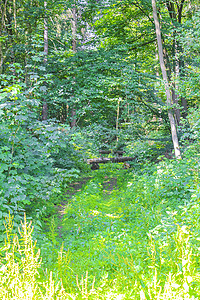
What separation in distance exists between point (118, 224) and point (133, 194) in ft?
5.63

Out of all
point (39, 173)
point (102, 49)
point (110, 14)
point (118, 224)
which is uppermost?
point (110, 14)

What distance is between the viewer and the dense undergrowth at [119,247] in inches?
75.7

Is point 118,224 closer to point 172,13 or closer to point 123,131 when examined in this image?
point 123,131

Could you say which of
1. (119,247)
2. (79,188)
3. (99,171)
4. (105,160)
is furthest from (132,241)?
(105,160)

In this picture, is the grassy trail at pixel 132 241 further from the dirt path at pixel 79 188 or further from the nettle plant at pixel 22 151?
the nettle plant at pixel 22 151

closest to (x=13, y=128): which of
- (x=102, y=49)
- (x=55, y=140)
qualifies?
(x=55, y=140)

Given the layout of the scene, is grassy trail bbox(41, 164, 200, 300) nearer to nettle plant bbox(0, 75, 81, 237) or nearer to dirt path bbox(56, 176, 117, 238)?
dirt path bbox(56, 176, 117, 238)

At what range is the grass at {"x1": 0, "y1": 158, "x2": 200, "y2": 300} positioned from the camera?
1920 millimetres

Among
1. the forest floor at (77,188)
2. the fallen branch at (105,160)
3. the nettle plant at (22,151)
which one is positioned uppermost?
the nettle plant at (22,151)

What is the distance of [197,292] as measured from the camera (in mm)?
2039

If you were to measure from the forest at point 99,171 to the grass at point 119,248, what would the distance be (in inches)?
0.8

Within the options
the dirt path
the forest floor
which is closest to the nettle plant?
the forest floor

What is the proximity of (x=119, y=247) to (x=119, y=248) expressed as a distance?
10 centimetres

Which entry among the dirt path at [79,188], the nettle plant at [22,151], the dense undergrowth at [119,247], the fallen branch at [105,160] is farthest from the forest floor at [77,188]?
the fallen branch at [105,160]
